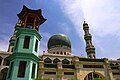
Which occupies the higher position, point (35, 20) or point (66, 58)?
point (35, 20)

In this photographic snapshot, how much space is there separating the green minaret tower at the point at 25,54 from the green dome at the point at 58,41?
65.5ft

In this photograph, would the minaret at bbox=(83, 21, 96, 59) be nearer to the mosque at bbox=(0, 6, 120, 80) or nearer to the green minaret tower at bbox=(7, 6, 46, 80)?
the mosque at bbox=(0, 6, 120, 80)

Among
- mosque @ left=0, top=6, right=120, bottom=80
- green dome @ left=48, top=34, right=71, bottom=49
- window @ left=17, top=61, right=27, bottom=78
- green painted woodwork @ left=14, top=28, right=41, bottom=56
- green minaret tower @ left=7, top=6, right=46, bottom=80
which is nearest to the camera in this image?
green minaret tower @ left=7, top=6, right=46, bottom=80

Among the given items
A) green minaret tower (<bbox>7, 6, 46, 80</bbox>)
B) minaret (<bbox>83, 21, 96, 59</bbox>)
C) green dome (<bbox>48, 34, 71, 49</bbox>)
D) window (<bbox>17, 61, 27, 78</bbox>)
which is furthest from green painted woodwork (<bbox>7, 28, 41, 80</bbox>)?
minaret (<bbox>83, 21, 96, 59</bbox>)

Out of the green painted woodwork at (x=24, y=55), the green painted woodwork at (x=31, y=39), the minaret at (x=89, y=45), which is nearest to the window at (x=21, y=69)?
the green painted woodwork at (x=24, y=55)

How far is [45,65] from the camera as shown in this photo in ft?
91.7

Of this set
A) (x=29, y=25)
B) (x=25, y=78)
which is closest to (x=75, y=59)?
(x=29, y=25)

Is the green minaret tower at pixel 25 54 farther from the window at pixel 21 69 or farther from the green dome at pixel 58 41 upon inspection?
the green dome at pixel 58 41

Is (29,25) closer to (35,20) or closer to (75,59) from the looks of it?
(35,20)

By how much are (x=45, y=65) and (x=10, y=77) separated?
11.6m

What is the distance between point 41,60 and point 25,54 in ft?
36.5

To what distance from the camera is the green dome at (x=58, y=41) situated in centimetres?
4122

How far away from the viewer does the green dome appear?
4122 centimetres

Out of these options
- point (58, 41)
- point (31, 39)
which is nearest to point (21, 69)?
point (31, 39)
